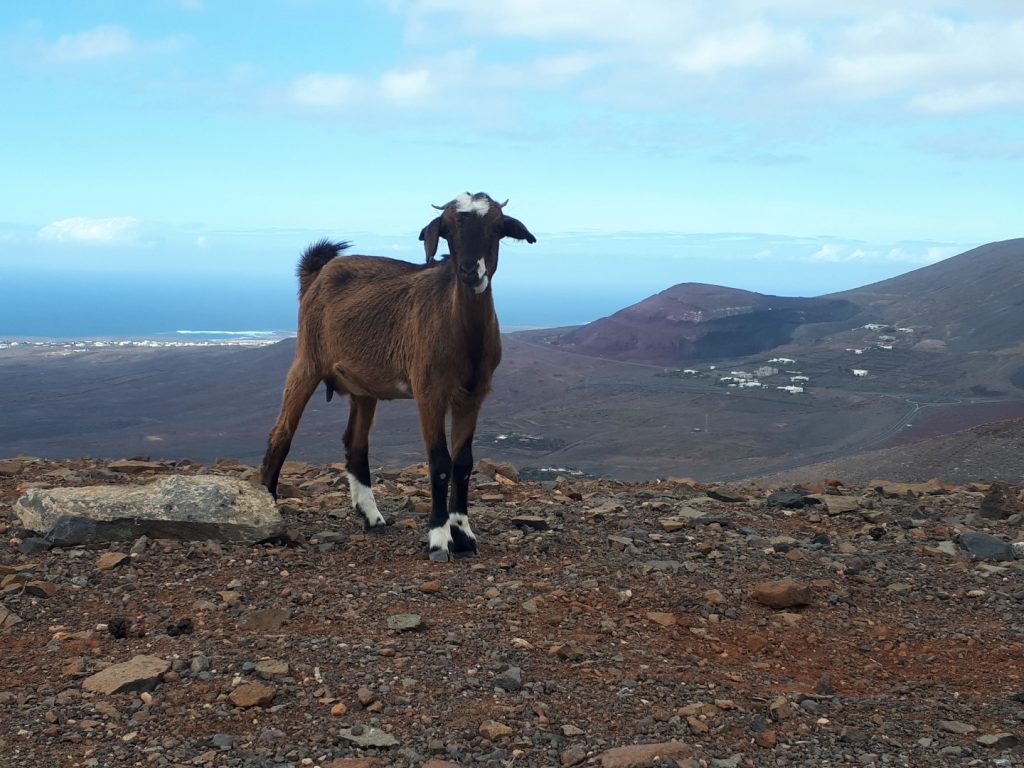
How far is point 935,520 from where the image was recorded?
11312 mm

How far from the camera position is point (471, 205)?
896 centimetres

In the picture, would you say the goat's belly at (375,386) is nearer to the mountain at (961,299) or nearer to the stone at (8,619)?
the stone at (8,619)

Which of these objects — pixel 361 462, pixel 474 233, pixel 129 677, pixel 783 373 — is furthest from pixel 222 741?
pixel 783 373

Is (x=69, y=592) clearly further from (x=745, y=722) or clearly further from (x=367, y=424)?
(x=745, y=722)

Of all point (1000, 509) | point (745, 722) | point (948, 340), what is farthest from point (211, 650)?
point (948, 340)

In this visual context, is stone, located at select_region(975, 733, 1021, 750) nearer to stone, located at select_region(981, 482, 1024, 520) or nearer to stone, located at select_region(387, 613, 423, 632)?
stone, located at select_region(387, 613, 423, 632)

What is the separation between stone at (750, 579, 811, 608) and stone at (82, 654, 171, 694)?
4483 mm

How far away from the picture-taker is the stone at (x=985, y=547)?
382 inches

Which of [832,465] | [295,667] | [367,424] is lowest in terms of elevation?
[832,465]

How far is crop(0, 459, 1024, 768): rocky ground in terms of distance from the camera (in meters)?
5.31

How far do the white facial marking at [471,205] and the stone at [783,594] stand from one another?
4057 mm

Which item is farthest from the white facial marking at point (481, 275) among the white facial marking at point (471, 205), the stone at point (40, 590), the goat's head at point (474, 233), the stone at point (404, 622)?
the stone at point (40, 590)

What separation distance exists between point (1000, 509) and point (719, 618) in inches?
234

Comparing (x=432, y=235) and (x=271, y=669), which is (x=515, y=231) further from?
(x=271, y=669)
